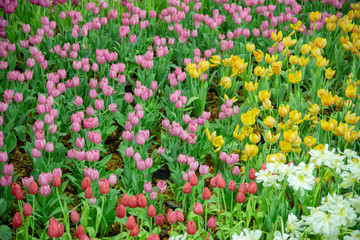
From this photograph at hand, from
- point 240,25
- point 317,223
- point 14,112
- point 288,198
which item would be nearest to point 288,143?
point 288,198

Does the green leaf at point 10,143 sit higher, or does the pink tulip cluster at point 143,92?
the pink tulip cluster at point 143,92

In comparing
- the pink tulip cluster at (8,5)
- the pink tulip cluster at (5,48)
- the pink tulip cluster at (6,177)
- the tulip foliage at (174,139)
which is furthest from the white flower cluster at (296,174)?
the pink tulip cluster at (8,5)

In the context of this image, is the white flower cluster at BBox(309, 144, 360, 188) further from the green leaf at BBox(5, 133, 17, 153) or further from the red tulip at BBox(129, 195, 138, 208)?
the green leaf at BBox(5, 133, 17, 153)

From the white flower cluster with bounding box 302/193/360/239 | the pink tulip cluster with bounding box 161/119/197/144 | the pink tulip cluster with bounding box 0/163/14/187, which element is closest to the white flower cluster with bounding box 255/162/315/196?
the white flower cluster with bounding box 302/193/360/239

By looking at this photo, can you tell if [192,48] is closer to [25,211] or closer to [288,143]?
[288,143]

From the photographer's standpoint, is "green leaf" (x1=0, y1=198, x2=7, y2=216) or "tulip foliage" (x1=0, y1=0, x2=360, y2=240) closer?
"tulip foliage" (x1=0, y1=0, x2=360, y2=240)

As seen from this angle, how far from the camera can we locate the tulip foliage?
223 cm

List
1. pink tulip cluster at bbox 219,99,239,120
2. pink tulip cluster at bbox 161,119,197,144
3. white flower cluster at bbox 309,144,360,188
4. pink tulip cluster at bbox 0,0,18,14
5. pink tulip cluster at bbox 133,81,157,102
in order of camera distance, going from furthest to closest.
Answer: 1. pink tulip cluster at bbox 0,0,18,14
2. pink tulip cluster at bbox 133,81,157,102
3. pink tulip cluster at bbox 219,99,239,120
4. pink tulip cluster at bbox 161,119,197,144
5. white flower cluster at bbox 309,144,360,188

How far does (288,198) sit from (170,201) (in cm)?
76

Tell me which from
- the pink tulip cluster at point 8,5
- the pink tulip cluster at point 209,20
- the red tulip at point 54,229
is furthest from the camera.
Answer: the pink tulip cluster at point 209,20

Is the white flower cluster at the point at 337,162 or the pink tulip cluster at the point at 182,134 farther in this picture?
the pink tulip cluster at the point at 182,134

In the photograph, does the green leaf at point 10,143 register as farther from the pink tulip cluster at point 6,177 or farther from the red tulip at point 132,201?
the red tulip at point 132,201

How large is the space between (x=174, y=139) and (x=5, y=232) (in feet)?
4.31

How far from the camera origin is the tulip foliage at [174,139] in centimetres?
223
